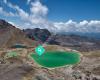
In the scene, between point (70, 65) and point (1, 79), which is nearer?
point (1, 79)

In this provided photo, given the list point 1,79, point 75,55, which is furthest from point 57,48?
point 1,79

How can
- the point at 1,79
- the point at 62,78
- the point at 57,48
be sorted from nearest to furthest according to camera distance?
1. the point at 1,79
2. the point at 62,78
3. the point at 57,48

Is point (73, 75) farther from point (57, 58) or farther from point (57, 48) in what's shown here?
point (57, 48)

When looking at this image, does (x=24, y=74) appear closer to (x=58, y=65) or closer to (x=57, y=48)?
(x=58, y=65)

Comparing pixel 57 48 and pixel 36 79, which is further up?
pixel 57 48

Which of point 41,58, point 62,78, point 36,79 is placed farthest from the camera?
point 41,58

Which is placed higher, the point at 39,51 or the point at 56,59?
the point at 39,51

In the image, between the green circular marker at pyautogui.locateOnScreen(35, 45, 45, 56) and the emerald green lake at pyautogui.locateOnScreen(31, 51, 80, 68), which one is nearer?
the emerald green lake at pyautogui.locateOnScreen(31, 51, 80, 68)

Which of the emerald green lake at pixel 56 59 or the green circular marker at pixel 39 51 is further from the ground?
the green circular marker at pixel 39 51
